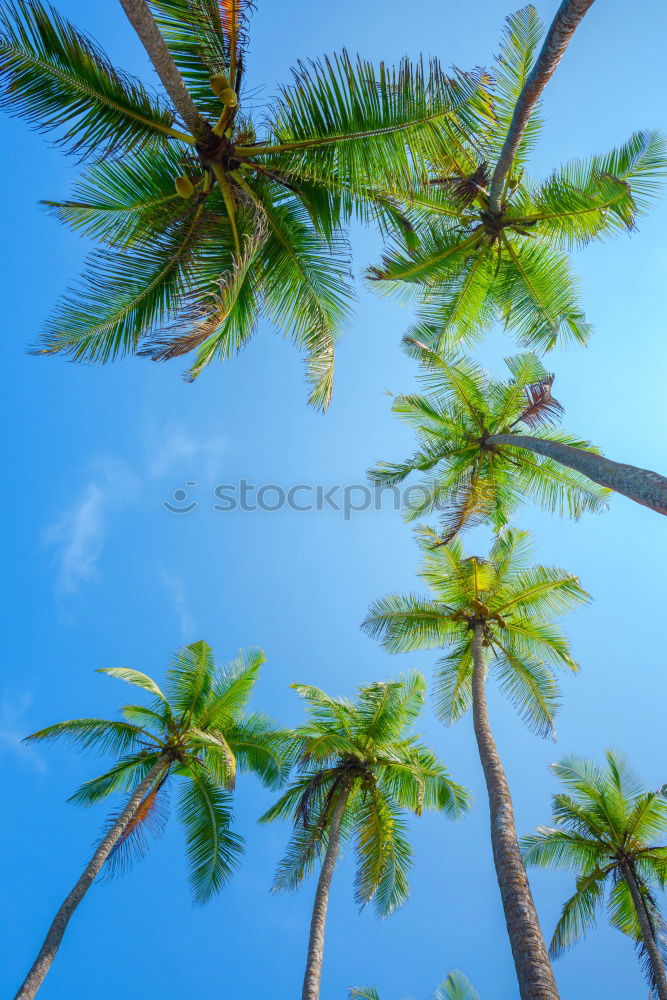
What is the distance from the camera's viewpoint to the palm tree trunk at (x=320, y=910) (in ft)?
35.4

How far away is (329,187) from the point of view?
8.62 m

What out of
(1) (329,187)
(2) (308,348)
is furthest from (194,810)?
(1) (329,187)

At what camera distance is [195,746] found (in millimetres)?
14531

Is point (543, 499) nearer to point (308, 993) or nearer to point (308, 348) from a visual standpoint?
point (308, 348)

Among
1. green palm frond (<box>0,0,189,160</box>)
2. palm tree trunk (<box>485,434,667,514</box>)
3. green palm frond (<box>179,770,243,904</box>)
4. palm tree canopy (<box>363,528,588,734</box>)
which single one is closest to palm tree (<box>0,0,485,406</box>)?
green palm frond (<box>0,0,189,160</box>)

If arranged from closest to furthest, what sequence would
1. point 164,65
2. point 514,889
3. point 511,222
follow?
point 164,65
point 514,889
point 511,222

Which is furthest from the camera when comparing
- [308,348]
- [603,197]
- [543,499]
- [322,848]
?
[543,499]

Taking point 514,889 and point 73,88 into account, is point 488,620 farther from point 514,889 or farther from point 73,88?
point 73,88

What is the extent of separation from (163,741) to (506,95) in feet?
49.4

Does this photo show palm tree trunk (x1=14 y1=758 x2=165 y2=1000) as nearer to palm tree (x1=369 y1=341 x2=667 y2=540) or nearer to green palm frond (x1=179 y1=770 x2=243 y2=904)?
green palm frond (x1=179 y1=770 x2=243 y2=904)

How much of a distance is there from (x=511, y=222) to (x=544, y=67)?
13.7ft

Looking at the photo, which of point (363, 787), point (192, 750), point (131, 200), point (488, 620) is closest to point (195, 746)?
point (192, 750)

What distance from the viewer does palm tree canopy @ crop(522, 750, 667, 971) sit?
561 inches

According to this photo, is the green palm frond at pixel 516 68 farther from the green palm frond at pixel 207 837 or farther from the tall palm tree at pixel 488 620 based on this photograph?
the green palm frond at pixel 207 837
